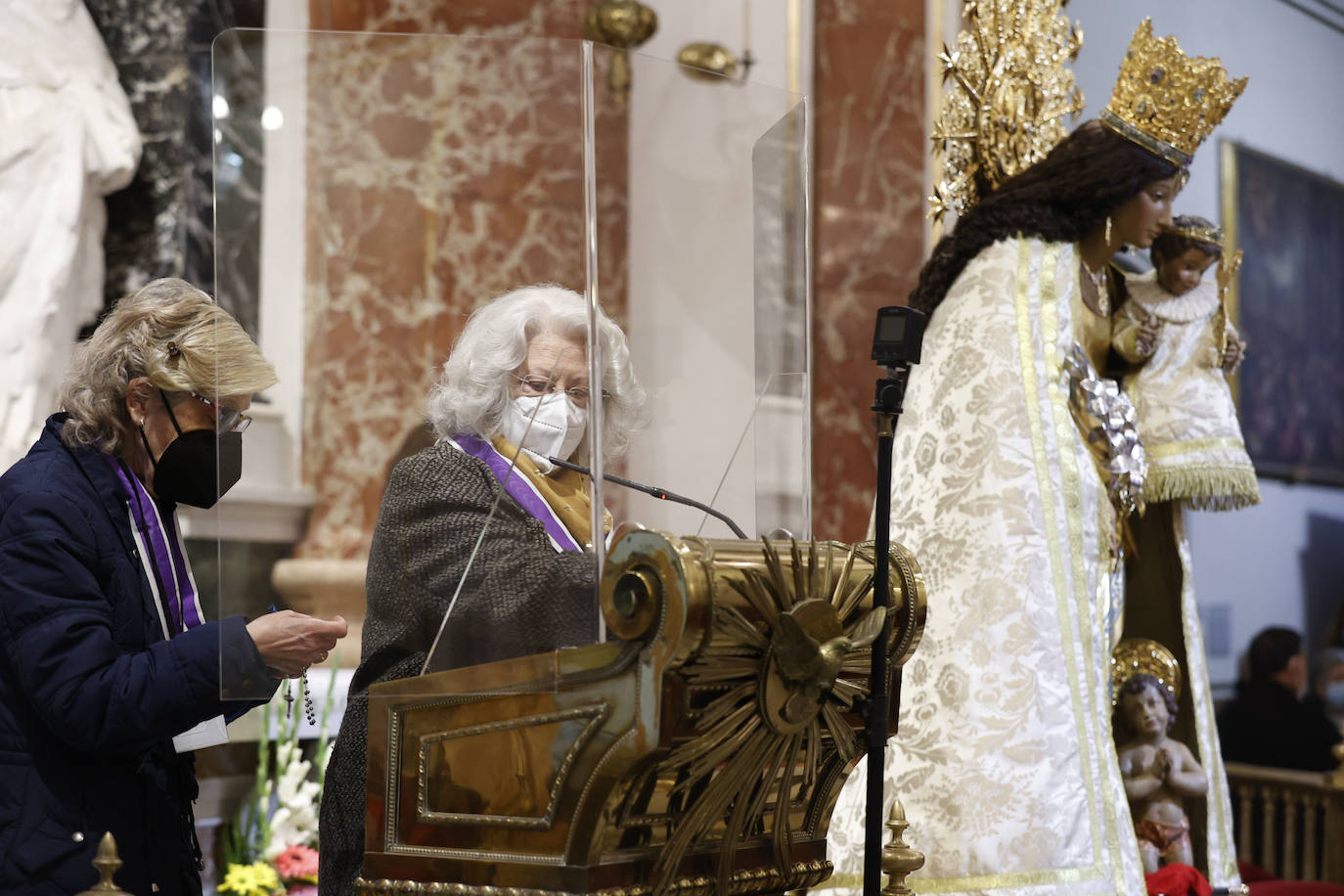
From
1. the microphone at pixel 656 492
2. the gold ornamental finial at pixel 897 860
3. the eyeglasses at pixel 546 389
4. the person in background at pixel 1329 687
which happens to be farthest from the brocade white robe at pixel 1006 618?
the person in background at pixel 1329 687

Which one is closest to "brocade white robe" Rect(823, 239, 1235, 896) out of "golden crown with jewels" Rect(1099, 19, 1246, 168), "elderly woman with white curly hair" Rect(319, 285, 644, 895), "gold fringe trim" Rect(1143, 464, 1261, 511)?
"golden crown with jewels" Rect(1099, 19, 1246, 168)

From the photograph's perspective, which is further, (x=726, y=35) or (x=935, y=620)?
(x=726, y=35)

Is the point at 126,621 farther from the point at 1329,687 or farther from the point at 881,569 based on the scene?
the point at 1329,687

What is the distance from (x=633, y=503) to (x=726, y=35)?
415 centimetres

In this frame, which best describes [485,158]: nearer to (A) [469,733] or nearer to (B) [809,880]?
(A) [469,733]

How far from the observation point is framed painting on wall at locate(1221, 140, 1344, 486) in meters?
8.05

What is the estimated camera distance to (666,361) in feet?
7.68

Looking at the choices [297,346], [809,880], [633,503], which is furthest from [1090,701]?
[297,346]

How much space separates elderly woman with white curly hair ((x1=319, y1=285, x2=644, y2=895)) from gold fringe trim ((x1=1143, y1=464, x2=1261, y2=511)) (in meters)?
2.82

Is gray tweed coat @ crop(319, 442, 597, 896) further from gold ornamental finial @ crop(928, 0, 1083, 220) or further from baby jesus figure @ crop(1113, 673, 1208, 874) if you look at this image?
baby jesus figure @ crop(1113, 673, 1208, 874)

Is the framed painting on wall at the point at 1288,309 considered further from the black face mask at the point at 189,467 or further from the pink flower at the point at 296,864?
the black face mask at the point at 189,467

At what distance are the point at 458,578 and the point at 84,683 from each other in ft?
2.03

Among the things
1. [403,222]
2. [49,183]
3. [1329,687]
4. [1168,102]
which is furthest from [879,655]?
[1329,687]

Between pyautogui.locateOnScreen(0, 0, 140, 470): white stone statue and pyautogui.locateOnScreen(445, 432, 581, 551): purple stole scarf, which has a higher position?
pyautogui.locateOnScreen(0, 0, 140, 470): white stone statue
